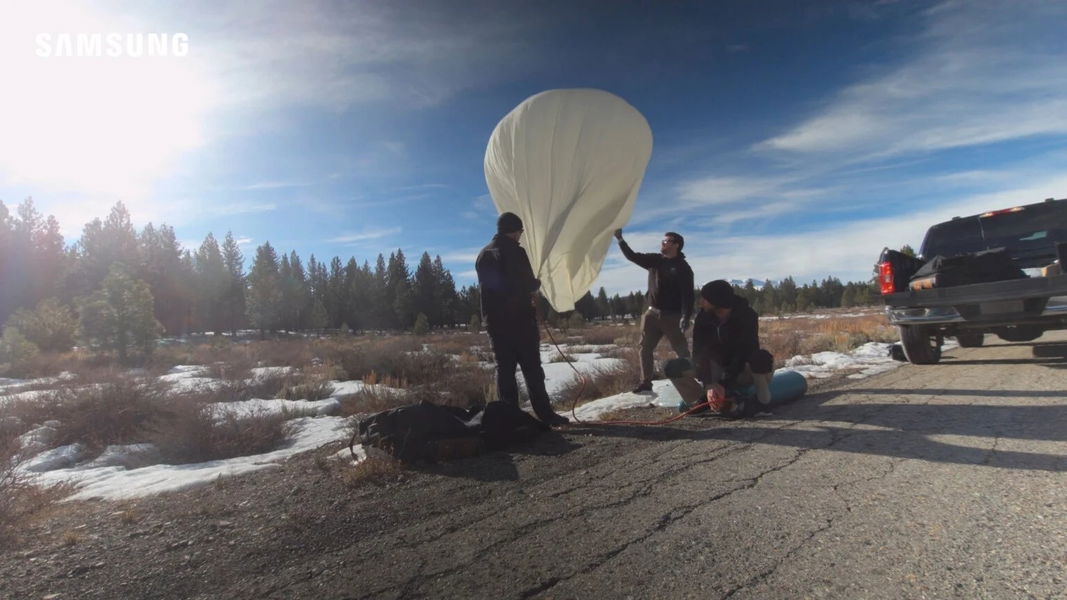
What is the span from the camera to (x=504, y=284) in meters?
4.64

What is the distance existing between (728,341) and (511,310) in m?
2.10

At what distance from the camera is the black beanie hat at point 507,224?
4.76 m

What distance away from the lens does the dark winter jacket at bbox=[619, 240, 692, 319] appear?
19.6 ft

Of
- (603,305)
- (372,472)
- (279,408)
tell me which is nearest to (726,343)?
(372,472)

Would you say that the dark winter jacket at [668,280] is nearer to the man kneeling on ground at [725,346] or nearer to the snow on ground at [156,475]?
the man kneeling on ground at [725,346]

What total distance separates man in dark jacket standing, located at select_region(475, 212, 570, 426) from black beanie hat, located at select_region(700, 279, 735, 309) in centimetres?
162

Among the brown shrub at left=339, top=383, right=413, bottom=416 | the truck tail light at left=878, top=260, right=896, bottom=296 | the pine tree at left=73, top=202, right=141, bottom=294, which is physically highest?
the pine tree at left=73, top=202, right=141, bottom=294

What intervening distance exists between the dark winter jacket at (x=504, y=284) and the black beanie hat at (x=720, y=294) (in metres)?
1.62

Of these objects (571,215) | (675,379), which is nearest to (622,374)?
(675,379)

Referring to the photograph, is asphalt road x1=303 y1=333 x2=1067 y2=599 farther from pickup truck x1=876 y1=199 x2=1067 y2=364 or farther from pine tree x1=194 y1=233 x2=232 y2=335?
pine tree x1=194 y1=233 x2=232 y2=335

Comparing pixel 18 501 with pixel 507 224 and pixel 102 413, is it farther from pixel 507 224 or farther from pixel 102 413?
pixel 507 224

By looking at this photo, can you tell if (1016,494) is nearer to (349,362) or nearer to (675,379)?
(675,379)

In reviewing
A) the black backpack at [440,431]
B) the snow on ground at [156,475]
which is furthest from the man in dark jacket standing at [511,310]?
the snow on ground at [156,475]

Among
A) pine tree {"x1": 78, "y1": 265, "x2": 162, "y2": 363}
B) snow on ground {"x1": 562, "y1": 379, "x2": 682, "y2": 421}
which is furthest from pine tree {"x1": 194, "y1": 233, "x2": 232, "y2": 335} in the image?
snow on ground {"x1": 562, "y1": 379, "x2": 682, "y2": 421}
